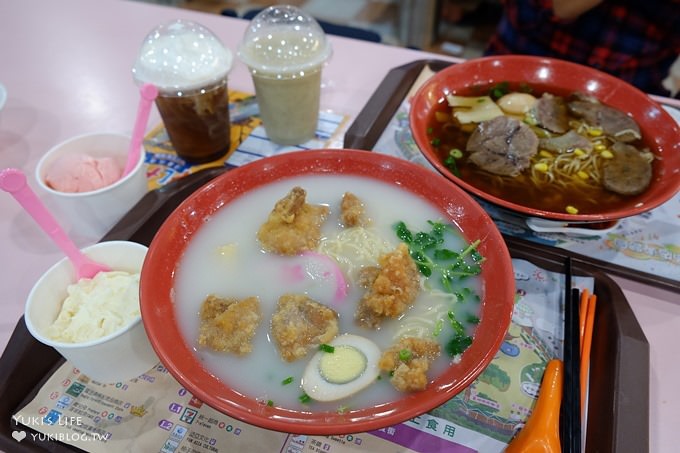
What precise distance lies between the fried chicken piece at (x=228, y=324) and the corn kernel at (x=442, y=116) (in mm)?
1064

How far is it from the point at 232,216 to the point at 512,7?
203 cm

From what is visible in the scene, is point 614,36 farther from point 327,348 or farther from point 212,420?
point 212,420

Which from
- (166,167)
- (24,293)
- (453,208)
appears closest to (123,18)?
(166,167)

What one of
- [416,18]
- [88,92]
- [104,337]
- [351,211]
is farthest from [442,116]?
[416,18]

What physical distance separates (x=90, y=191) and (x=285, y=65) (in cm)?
78

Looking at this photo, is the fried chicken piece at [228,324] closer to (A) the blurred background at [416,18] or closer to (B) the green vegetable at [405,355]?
(B) the green vegetable at [405,355]

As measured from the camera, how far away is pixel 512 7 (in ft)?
8.16

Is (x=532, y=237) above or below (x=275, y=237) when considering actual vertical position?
below

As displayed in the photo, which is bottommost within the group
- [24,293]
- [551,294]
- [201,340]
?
[24,293]

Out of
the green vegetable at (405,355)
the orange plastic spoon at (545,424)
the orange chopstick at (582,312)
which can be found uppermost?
the green vegetable at (405,355)

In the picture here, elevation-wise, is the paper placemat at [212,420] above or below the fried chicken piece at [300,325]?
below

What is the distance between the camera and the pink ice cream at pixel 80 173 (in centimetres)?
148

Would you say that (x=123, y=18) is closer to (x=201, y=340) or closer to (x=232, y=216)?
(x=232, y=216)

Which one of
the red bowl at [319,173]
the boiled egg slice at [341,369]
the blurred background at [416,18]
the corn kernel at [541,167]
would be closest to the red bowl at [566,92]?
the red bowl at [319,173]
